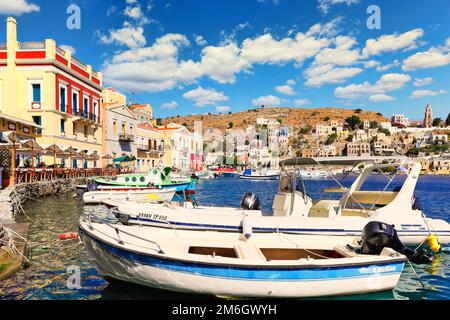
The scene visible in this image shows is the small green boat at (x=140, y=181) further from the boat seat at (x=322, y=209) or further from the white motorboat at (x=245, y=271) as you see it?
the white motorboat at (x=245, y=271)

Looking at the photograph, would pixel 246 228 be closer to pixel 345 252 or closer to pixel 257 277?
pixel 257 277

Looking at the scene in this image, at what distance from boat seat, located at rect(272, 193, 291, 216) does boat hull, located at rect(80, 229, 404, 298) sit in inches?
168

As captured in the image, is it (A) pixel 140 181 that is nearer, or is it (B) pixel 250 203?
(B) pixel 250 203

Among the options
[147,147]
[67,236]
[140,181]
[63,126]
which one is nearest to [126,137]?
[147,147]

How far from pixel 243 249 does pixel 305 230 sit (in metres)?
2.56

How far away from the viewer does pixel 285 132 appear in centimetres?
19588

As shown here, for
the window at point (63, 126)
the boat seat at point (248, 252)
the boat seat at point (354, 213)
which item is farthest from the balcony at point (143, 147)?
the boat seat at point (248, 252)

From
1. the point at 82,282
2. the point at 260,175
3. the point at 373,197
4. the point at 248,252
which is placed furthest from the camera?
the point at 260,175

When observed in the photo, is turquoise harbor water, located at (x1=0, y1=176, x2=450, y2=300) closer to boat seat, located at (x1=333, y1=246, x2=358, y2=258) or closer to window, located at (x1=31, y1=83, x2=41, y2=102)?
boat seat, located at (x1=333, y1=246, x2=358, y2=258)

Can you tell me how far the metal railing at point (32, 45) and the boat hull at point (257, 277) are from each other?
32377mm

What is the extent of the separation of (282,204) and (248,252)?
13.1 feet

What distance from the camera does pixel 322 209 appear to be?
37.2 ft
